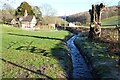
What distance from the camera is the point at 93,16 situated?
40.3m

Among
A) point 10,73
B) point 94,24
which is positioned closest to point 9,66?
point 10,73

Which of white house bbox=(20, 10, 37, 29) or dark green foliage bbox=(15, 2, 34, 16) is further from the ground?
dark green foliage bbox=(15, 2, 34, 16)

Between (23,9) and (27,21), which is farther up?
(23,9)

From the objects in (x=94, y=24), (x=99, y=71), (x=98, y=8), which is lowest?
(x=99, y=71)

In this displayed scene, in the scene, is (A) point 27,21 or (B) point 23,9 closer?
(A) point 27,21

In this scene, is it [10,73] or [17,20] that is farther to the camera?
[17,20]

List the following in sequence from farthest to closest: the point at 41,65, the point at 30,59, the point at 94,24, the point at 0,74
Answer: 1. the point at 94,24
2. the point at 30,59
3. the point at 41,65
4. the point at 0,74

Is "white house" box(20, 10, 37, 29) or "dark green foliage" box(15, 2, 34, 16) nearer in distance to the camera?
"white house" box(20, 10, 37, 29)

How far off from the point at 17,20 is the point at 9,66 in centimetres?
9094

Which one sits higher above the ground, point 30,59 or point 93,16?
point 93,16

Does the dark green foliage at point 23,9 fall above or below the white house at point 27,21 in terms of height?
above

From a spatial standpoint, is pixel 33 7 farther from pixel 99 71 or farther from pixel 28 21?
pixel 99 71

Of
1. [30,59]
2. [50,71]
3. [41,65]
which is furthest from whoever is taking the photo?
[30,59]

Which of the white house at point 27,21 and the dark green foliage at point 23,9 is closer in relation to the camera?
the white house at point 27,21
